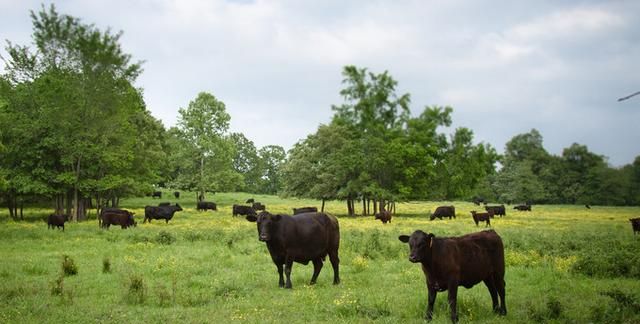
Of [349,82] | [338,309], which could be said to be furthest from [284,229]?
[349,82]

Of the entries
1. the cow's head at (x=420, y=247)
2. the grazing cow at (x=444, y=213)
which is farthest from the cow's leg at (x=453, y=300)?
the grazing cow at (x=444, y=213)

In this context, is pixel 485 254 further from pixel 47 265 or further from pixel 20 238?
pixel 20 238

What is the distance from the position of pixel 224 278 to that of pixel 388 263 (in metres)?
6.16

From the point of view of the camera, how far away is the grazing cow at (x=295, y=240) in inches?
534

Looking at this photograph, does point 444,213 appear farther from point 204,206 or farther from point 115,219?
point 115,219

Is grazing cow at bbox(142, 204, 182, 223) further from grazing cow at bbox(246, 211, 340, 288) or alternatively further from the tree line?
grazing cow at bbox(246, 211, 340, 288)

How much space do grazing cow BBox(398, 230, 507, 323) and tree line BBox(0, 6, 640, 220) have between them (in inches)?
490

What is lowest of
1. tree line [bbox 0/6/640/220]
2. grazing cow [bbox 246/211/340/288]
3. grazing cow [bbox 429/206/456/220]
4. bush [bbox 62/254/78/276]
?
grazing cow [bbox 429/206/456/220]

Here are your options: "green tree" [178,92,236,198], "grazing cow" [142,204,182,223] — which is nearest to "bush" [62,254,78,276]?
"grazing cow" [142,204,182,223]

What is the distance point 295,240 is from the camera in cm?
1368

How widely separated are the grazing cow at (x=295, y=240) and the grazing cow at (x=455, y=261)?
4.39 metres

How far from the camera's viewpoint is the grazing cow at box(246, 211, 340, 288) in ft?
44.5

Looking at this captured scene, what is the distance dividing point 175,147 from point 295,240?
56.6 metres

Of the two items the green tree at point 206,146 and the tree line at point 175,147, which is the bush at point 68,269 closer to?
the tree line at point 175,147
